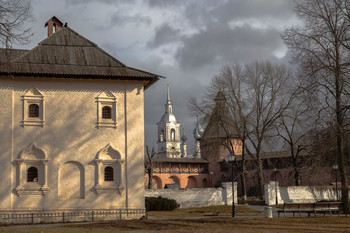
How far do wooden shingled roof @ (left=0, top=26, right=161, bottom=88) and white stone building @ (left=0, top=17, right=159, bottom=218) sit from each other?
0.05 meters

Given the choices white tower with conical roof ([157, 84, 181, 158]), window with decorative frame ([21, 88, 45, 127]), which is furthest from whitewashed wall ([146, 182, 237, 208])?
white tower with conical roof ([157, 84, 181, 158])

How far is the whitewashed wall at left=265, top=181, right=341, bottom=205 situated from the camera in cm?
3772

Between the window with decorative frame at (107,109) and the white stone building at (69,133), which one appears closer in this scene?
the white stone building at (69,133)

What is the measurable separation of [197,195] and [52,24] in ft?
54.4

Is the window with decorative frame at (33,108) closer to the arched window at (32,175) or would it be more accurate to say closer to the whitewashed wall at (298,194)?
the arched window at (32,175)

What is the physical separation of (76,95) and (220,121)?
1870 cm

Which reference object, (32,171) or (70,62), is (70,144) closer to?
(32,171)

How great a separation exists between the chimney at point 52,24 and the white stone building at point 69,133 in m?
3.43

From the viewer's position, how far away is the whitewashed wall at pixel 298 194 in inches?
1485

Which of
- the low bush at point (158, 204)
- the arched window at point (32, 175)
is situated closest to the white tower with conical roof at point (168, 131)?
the low bush at point (158, 204)

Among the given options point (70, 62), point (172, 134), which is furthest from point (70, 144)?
point (172, 134)

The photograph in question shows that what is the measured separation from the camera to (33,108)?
23219mm

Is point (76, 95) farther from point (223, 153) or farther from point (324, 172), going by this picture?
point (223, 153)

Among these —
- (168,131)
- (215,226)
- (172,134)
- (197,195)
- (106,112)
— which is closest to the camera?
(215,226)
